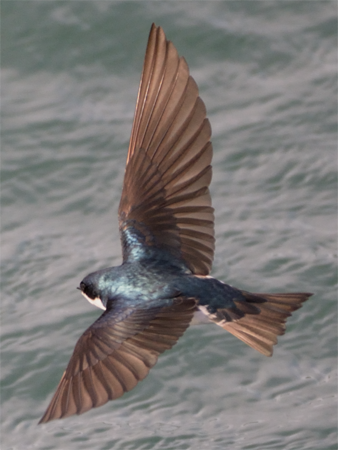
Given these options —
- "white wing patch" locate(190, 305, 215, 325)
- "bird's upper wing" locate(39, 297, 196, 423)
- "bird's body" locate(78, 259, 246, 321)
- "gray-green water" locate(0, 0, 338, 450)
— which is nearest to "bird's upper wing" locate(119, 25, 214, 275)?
"bird's body" locate(78, 259, 246, 321)

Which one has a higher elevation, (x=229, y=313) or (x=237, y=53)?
(x=237, y=53)

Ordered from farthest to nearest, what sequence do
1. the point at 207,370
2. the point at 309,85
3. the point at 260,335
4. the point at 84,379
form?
the point at 309,85, the point at 207,370, the point at 260,335, the point at 84,379

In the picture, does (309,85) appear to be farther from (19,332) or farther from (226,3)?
(19,332)

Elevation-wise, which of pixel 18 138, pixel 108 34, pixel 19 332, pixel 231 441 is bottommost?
pixel 231 441

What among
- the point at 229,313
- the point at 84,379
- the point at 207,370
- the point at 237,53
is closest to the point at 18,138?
the point at 237,53

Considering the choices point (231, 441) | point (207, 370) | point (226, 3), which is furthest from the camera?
point (226, 3)

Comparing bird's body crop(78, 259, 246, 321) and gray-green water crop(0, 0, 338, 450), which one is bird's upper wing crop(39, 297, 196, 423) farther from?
gray-green water crop(0, 0, 338, 450)

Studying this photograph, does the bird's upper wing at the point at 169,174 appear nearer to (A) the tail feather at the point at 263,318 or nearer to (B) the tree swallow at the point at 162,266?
(B) the tree swallow at the point at 162,266

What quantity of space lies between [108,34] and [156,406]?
3000mm

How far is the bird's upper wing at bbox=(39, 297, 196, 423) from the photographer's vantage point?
2.89 meters

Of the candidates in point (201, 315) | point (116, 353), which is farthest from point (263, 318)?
point (116, 353)

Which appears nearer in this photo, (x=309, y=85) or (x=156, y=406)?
(x=156, y=406)

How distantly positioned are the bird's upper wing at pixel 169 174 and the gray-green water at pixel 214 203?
683 millimetres

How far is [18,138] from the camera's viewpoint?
18.7 ft
